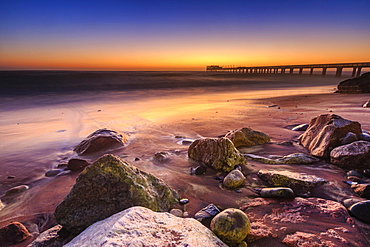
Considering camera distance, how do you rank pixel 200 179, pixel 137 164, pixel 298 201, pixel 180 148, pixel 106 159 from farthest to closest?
1. pixel 180 148
2. pixel 137 164
3. pixel 200 179
4. pixel 298 201
5. pixel 106 159

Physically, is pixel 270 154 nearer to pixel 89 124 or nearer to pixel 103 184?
pixel 103 184

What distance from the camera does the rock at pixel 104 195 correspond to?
215 centimetres

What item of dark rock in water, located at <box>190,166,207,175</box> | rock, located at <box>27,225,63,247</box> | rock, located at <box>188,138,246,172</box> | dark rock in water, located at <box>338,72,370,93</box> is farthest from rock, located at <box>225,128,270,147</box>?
dark rock in water, located at <box>338,72,370,93</box>

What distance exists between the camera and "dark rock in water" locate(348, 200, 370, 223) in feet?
7.30

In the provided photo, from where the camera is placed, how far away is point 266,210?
253cm

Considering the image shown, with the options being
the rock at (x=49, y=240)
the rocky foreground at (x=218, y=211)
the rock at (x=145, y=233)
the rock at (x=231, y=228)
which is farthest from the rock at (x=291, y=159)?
the rock at (x=49, y=240)

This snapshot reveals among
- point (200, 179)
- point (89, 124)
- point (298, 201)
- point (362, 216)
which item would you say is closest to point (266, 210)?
point (298, 201)

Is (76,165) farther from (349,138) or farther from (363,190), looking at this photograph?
(349,138)

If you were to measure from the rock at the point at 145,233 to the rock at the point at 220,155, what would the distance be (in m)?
1.94

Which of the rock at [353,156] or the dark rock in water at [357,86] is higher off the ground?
the dark rock in water at [357,86]

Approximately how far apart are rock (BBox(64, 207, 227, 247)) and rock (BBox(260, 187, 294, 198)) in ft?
4.45

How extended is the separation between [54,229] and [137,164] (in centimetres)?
209

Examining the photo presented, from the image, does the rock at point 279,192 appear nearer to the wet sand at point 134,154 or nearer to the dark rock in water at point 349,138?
the wet sand at point 134,154

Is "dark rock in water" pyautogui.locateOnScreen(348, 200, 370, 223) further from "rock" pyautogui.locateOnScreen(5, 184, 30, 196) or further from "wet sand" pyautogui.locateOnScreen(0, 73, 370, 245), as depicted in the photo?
"rock" pyautogui.locateOnScreen(5, 184, 30, 196)
